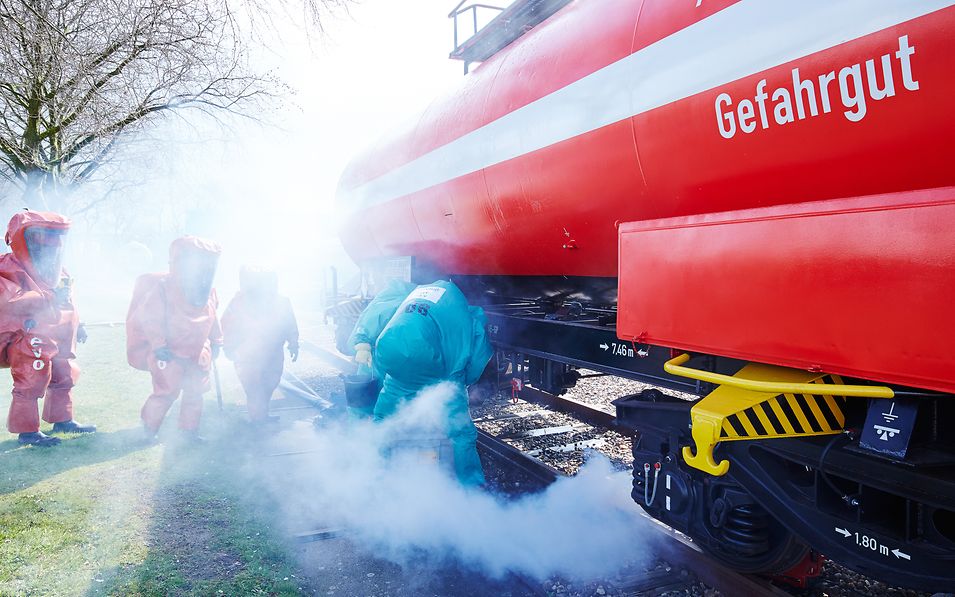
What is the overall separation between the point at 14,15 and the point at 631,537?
598cm

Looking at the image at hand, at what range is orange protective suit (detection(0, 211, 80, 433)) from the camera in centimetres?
550

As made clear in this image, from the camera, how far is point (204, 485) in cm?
482

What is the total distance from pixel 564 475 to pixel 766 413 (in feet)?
7.93

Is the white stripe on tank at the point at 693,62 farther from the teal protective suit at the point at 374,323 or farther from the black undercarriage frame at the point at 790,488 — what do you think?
the teal protective suit at the point at 374,323

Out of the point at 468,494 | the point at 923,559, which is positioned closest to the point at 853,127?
the point at 923,559

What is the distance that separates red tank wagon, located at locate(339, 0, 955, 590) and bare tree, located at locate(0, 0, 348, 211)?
2883mm

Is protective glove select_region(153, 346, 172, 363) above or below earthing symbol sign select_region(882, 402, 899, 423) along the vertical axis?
below

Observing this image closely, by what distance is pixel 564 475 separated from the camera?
4441 millimetres

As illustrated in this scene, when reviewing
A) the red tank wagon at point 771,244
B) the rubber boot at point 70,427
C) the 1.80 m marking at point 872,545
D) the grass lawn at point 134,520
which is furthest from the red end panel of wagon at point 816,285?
the rubber boot at point 70,427

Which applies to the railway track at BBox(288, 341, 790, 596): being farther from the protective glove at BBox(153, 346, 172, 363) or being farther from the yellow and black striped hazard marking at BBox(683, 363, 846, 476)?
the protective glove at BBox(153, 346, 172, 363)

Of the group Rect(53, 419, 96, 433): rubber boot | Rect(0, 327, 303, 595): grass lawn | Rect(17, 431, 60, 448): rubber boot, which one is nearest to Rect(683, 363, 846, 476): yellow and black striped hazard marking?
Rect(0, 327, 303, 595): grass lawn

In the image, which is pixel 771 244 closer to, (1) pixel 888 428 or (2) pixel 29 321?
(1) pixel 888 428

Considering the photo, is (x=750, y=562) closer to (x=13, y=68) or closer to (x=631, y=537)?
(x=631, y=537)

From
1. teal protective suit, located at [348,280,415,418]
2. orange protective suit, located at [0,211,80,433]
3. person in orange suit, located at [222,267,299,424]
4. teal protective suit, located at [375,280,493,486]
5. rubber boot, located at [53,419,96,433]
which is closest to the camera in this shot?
teal protective suit, located at [375,280,493,486]
